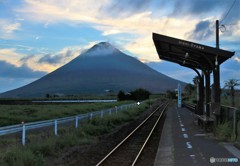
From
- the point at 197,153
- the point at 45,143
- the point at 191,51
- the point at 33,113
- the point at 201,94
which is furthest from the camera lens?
the point at 33,113

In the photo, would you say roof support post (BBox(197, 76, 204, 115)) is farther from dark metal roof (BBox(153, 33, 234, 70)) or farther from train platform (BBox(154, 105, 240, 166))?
train platform (BBox(154, 105, 240, 166))

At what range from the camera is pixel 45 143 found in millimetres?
13469

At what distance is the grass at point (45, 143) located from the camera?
34.9ft

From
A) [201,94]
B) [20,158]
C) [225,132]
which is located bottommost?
[20,158]

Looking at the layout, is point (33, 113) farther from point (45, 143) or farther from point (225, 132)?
point (225, 132)

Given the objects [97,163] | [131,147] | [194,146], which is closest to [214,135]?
[194,146]

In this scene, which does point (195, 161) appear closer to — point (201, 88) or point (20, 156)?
point (20, 156)

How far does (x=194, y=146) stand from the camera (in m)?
14.7

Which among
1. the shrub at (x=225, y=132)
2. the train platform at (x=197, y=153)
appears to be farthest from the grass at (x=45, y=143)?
the shrub at (x=225, y=132)

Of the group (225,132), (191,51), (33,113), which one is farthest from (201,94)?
(33,113)

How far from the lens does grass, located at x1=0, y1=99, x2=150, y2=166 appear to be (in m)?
10.6

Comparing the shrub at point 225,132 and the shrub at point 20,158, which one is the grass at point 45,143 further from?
the shrub at point 225,132

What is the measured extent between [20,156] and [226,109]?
10420 millimetres

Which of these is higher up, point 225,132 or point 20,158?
point 225,132
